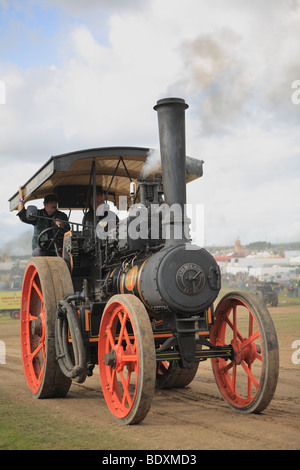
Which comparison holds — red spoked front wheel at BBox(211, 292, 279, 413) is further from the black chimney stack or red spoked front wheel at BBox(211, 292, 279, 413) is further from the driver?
the driver

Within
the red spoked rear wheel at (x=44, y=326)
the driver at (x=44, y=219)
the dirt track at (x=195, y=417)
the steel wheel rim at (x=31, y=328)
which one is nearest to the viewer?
the dirt track at (x=195, y=417)

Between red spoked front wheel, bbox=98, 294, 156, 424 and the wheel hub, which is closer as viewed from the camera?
red spoked front wheel, bbox=98, 294, 156, 424

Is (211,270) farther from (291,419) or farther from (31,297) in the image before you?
(31,297)

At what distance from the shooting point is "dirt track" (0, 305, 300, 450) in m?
3.98

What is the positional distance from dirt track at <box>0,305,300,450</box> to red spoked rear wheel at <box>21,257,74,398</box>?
0.16 meters

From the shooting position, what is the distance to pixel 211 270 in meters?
4.81

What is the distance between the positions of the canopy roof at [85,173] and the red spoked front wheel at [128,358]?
1838 mm

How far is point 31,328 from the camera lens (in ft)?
20.7

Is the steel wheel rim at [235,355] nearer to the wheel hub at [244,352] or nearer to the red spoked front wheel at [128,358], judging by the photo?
the wheel hub at [244,352]

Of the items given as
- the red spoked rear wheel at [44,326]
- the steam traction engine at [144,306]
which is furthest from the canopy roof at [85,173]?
the red spoked rear wheel at [44,326]

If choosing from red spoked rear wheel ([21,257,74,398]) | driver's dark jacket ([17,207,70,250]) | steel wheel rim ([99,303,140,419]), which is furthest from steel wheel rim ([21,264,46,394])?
steel wheel rim ([99,303,140,419])

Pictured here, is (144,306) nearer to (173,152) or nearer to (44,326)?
(173,152)

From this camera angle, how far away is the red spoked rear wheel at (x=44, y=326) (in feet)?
19.1
